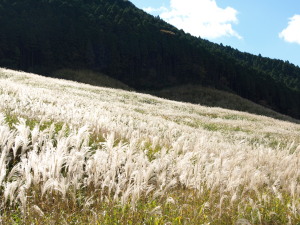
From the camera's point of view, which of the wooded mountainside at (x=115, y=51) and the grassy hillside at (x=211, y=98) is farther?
the wooded mountainside at (x=115, y=51)

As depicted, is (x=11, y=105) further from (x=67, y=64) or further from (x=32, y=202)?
(x=67, y=64)

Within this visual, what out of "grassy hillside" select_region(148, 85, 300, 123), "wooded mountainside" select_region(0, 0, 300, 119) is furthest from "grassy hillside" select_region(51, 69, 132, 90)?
"grassy hillside" select_region(148, 85, 300, 123)

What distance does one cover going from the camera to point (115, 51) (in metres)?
113

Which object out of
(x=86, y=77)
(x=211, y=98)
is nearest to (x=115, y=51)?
(x=86, y=77)

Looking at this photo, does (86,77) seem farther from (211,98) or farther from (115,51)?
(211,98)

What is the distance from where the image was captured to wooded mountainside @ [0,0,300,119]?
320 ft

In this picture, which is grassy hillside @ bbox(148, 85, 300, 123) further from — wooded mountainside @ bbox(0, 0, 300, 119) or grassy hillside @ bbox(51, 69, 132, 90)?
grassy hillside @ bbox(51, 69, 132, 90)

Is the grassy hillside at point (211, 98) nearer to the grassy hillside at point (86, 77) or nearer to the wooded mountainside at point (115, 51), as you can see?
the wooded mountainside at point (115, 51)

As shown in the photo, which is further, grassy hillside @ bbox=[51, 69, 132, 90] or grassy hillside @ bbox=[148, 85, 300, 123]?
grassy hillside @ bbox=[51, 69, 132, 90]

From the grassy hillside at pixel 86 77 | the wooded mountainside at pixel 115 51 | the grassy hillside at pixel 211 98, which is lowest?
the grassy hillside at pixel 86 77

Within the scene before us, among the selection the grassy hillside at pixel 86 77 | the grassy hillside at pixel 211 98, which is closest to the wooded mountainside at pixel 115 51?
the grassy hillside at pixel 86 77

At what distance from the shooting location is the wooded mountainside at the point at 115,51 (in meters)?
97.6

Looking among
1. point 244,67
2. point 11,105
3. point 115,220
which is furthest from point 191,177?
point 244,67

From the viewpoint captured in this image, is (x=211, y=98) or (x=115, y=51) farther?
(x=115, y=51)
